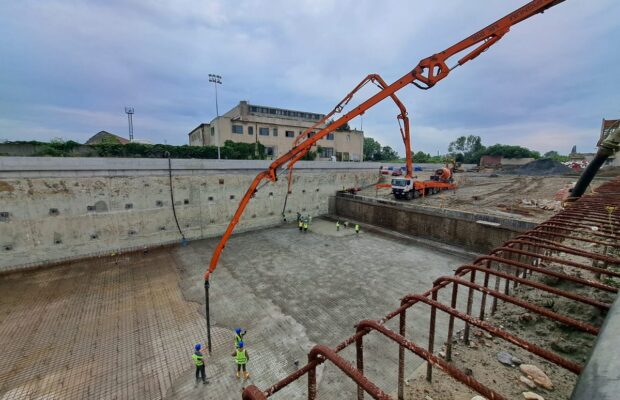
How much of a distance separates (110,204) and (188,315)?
9.63 meters

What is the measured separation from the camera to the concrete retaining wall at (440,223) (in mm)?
13445

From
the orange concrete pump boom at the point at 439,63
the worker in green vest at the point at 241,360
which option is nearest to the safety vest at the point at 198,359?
the worker in green vest at the point at 241,360

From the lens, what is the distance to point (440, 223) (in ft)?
52.2

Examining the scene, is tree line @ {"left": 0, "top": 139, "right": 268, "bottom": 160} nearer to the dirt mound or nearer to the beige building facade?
the beige building facade

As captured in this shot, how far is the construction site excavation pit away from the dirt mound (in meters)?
30.2

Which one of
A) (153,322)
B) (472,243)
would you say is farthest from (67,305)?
(472,243)

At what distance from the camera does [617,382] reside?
1037 mm

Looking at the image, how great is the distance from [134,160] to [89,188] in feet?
8.61

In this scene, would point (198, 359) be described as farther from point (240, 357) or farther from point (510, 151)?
point (510, 151)

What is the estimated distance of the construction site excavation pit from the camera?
20.9 feet

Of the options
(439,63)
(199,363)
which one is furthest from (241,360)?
(439,63)

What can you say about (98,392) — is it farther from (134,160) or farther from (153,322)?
(134,160)

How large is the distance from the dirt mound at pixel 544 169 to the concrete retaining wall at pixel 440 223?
91.2 feet

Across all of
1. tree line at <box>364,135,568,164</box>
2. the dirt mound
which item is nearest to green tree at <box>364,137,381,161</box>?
tree line at <box>364,135,568,164</box>
